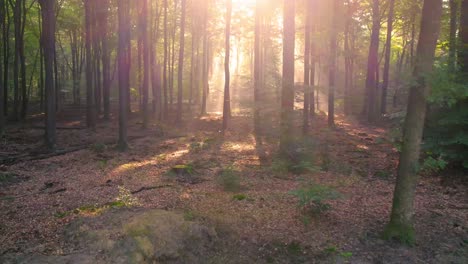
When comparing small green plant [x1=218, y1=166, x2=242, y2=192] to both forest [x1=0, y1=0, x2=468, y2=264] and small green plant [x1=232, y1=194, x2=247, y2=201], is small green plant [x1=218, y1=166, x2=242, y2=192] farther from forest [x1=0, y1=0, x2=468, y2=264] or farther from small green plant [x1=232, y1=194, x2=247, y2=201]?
small green plant [x1=232, y1=194, x2=247, y2=201]

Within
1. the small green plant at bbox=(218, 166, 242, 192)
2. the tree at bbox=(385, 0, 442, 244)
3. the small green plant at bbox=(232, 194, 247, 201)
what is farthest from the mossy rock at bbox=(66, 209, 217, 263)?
the tree at bbox=(385, 0, 442, 244)

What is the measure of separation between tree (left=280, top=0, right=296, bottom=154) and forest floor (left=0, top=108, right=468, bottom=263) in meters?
1.23

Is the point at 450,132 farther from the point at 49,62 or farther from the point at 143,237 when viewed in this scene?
the point at 49,62

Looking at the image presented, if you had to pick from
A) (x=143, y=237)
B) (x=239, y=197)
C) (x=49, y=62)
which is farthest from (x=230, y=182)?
(x=49, y=62)

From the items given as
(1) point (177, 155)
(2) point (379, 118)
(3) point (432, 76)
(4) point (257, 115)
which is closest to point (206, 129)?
(4) point (257, 115)

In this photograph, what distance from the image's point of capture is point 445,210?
9094 mm

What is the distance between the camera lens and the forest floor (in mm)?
7305

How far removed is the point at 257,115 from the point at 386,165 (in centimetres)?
969

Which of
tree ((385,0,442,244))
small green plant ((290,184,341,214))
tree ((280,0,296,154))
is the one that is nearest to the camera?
tree ((385,0,442,244))

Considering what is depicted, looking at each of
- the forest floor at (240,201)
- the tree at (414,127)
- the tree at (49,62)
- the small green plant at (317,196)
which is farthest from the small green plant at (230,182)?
the tree at (49,62)

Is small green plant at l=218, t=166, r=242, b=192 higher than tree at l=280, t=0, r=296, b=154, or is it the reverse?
tree at l=280, t=0, r=296, b=154

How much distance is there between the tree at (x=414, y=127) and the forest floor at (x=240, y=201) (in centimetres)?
47

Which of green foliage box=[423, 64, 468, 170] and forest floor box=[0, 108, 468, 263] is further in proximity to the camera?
green foliage box=[423, 64, 468, 170]

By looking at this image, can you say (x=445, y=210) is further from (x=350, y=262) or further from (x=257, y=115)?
(x=257, y=115)
